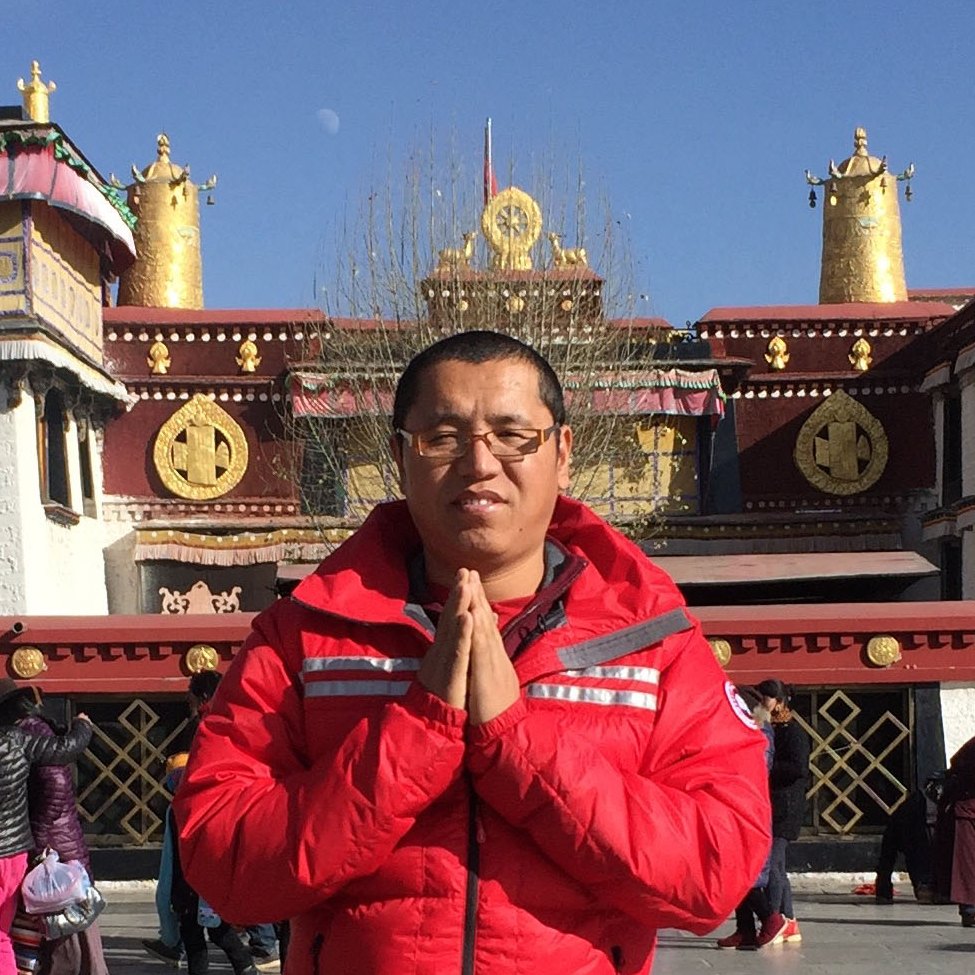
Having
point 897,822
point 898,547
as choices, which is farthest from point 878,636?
point 898,547

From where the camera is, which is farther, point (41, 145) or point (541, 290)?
point (541, 290)

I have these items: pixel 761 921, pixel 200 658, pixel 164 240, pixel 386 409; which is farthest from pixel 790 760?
pixel 164 240

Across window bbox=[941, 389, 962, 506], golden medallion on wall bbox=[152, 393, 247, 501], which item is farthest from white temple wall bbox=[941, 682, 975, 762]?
golden medallion on wall bbox=[152, 393, 247, 501]

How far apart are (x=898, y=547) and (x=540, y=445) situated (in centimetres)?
2081

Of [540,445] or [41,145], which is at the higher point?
[41,145]

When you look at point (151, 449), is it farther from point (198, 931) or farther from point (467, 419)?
point (467, 419)

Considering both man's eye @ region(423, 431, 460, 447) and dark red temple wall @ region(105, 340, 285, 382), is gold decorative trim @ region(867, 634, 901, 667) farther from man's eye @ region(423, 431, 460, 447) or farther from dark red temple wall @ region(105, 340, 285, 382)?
dark red temple wall @ region(105, 340, 285, 382)

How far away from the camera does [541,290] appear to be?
19.1m

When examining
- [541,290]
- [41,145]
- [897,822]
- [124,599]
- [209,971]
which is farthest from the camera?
[124,599]

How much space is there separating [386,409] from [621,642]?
17505 millimetres

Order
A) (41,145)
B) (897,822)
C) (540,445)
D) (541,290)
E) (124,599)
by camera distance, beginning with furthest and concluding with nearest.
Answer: (124,599) < (541,290) < (41,145) < (897,822) < (540,445)

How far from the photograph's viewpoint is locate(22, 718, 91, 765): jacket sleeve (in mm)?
5953

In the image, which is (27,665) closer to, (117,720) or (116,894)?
(117,720)

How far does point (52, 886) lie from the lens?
5832 mm
